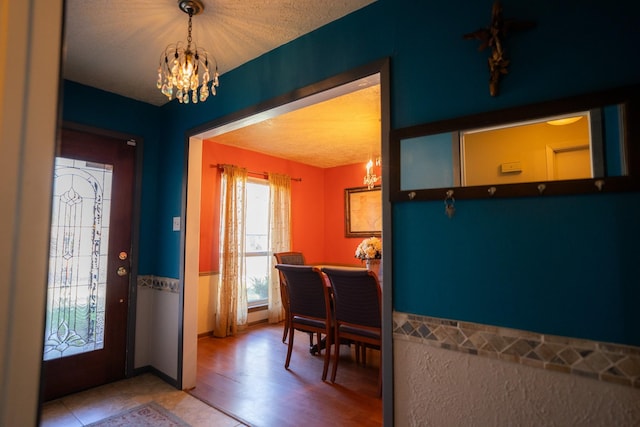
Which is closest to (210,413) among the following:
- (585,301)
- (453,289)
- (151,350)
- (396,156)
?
(151,350)

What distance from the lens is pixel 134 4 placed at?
1.86 meters

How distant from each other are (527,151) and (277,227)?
4.07 metres

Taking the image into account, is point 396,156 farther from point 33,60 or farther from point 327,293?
point 327,293

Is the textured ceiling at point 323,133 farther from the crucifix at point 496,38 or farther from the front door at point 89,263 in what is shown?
the front door at point 89,263

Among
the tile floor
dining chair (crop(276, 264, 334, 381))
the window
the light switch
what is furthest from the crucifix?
the window

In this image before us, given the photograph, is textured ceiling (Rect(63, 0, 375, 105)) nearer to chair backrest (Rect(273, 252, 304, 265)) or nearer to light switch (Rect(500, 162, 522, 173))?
light switch (Rect(500, 162, 522, 173))

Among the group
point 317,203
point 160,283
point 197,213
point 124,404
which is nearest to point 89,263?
A: point 160,283

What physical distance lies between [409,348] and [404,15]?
1567 mm

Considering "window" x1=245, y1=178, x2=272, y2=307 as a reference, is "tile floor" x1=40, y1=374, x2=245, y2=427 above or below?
below

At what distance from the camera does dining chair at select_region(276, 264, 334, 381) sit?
302 centimetres

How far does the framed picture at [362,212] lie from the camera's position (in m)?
5.36

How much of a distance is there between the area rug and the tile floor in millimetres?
47

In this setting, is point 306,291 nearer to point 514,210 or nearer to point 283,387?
point 283,387

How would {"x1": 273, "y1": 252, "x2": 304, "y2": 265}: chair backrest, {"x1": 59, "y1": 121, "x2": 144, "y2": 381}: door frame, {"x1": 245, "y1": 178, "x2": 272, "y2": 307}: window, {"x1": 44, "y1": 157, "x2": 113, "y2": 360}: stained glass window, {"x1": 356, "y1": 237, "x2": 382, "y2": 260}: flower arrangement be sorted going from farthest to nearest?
{"x1": 245, "y1": 178, "x2": 272, "y2": 307}: window < {"x1": 273, "y1": 252, "x2": 304, "y2": 265}: chair backrest < {"x1": 356, "y1": 237, "x2": 382, "y2": 260}: flower arrangement < {"x1": 59, "y1": 121, "x2": 144, "y2": 381}: door frame < {"x1": 44, "y1": 157, "x2": 113, "y2": 360}: stained glass window
